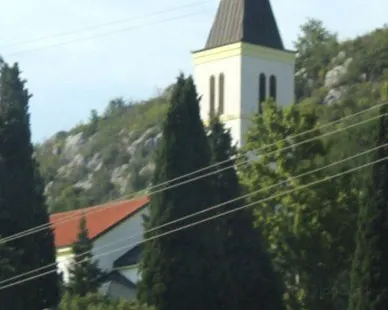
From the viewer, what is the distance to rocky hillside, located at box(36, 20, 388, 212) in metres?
109

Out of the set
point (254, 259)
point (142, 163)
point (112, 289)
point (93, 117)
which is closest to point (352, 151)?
point (254, 259)

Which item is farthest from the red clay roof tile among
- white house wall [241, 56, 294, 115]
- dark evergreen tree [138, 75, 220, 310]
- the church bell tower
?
dark evergreen tree [138, 75, 220, 310]

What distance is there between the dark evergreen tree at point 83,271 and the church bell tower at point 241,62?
13011 mm

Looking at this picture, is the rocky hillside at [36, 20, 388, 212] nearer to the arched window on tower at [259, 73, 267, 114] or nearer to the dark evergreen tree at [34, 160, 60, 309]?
the arched window on tower at [259, 73, 267, 114]

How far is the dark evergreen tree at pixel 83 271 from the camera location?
153 feet

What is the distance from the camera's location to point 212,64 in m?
64.1

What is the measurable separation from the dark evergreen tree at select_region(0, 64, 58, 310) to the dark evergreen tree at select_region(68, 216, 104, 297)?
1058 cm

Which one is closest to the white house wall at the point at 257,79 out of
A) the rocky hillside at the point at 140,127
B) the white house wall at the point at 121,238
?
the white house wall at the point at 121,238

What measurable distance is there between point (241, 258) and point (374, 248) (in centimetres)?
494

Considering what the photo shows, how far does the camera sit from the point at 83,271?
47.8m

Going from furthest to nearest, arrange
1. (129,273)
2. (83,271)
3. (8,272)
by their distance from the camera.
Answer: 1. (129,273)
2. (83,271)
3. (8,272)

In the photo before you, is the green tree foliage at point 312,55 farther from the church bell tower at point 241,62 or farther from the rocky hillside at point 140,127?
the church bell tower at point 241,62

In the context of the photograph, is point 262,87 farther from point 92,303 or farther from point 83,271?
point 92,303

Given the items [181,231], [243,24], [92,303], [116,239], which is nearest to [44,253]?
[181,231]
